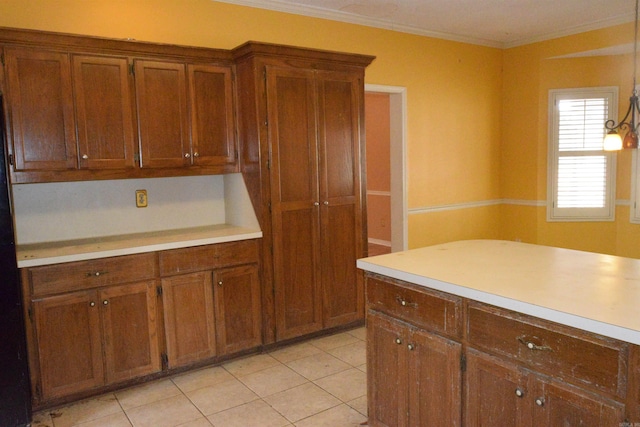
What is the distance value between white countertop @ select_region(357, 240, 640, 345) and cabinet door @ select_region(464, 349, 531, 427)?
24 cm

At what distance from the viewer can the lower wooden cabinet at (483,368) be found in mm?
1474

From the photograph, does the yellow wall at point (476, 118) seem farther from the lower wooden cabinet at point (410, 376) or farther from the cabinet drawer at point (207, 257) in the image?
the lower wooden cabinet at point (410, 376)

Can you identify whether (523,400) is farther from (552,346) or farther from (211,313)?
(211,313)

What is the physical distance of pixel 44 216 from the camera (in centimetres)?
321

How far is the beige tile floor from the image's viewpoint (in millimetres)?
2693

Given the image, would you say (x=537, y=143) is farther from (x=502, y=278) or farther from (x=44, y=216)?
(x=44, y=216)

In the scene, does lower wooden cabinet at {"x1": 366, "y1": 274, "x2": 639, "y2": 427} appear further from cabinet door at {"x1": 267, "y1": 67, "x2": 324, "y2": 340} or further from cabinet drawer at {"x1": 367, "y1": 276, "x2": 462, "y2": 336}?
cabinet door at {"x1": 267, "y1": 67, "x2": 324, "y2": 340}

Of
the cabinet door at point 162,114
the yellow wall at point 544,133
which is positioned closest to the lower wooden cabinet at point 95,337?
the cabinet door at point 162,114

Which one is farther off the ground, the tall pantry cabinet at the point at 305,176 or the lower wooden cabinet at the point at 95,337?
the tall pantry cabinet at the point at 305,176

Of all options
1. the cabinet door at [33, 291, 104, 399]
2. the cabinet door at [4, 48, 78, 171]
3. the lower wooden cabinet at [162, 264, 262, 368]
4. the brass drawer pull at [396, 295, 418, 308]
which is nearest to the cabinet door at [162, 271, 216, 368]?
the lower wooden cabinet at [162, 264, 262, 368]

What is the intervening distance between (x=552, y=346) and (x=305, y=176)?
2363 mm

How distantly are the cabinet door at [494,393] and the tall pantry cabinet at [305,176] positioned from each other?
1.92 m

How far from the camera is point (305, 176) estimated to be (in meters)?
3.66

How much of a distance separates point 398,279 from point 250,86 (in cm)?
193
